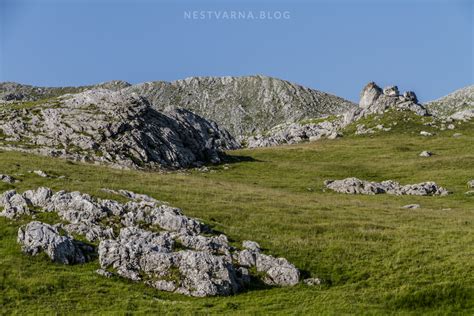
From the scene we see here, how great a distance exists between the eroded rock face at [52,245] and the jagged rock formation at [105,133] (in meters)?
50.3

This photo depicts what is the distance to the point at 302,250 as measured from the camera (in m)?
39.6

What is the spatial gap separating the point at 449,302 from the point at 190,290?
16.7 meters

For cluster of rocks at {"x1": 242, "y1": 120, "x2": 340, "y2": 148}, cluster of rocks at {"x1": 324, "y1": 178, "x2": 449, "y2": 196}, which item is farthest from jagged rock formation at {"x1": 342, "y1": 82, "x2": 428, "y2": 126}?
cluster of rocks at {"x1": 324, "y1": 178, "x2": 449, "y2": 196}

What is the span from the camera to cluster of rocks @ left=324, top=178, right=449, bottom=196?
246 ft

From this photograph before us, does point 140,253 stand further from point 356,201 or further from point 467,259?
point 356,201

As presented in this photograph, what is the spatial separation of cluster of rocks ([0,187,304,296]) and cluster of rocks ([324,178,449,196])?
41.1 m

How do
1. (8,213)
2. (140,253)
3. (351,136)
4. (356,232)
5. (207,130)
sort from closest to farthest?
(140,253) < (8,213) < (356,232) < (351,136) < (207,130)

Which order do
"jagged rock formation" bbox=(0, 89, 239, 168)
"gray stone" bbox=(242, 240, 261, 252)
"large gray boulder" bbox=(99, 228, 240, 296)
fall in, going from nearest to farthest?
"large gray boulder" bbox=(99, 228, 240, 296) < "gray stone" bbox=(242, 240, 261, 252) < "jagged rock formation" bbox=(0, 89, 239, 168)

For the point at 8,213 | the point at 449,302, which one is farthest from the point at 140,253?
the point at 449,302

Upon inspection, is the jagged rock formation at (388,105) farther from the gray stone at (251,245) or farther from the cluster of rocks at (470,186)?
the gray stone at (251,245)

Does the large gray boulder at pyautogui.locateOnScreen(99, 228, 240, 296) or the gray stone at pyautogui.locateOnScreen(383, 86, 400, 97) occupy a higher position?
the gray stone at pyautogui.locateOnScreen(383, 86, 400, 97)

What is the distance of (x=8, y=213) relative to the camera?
134 ft

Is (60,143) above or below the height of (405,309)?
above

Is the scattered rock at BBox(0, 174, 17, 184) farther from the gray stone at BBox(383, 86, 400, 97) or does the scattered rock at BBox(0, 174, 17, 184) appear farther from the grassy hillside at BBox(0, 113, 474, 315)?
the gray stone at BBox(383, 86, 400, 97)
